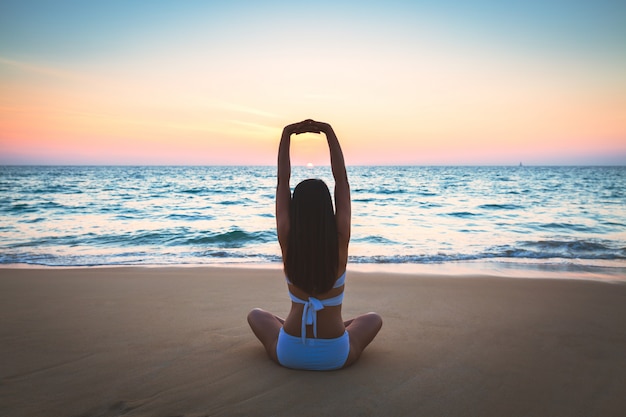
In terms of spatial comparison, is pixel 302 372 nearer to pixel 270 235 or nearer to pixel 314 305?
pixel 314 305

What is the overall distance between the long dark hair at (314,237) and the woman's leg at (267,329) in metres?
0.73

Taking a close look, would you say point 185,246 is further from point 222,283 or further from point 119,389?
point 119,389

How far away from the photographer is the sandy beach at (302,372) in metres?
2.73

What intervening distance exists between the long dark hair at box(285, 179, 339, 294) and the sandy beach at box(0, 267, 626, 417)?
82cm

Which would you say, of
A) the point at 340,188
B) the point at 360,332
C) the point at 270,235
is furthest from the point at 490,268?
the point at 270,235

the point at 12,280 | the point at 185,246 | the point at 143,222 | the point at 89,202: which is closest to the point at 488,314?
the point at 12,280

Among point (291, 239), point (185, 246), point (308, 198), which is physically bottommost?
point (185, 246)

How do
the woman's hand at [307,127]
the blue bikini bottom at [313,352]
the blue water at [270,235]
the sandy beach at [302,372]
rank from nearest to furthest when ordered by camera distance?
the sandy beach at [302,372], the blue bikini bottom at [313,352], the woman's hand at [307,127], the blue water at [270,235]

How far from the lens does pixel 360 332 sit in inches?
133

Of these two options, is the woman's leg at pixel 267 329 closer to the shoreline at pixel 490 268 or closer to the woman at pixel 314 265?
the woman at pixel 314 265

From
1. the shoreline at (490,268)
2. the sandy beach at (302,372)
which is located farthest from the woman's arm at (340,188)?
the shoreline at (490,268)

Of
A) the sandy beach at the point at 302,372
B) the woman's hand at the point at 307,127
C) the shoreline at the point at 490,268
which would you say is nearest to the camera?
the sandy beach at the point at 302,372

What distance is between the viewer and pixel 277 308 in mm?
5141

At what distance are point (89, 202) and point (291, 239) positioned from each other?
2088 cm
